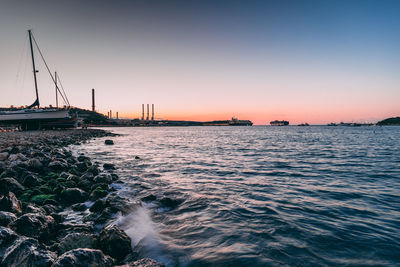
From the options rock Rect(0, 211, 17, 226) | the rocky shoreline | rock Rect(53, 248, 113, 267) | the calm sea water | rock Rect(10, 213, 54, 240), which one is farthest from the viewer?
the calm sea water

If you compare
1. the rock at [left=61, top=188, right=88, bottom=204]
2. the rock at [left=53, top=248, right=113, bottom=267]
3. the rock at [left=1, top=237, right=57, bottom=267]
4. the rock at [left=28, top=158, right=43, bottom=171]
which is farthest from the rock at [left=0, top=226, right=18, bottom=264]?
the rock at [left=28, top=158, right=43, bottom=171]

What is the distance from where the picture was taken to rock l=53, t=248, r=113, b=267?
2803 millimetres

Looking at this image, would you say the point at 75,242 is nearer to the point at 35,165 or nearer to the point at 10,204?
the point at 10,204

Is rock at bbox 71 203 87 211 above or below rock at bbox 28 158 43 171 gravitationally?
below

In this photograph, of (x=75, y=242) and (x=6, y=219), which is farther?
(x=6, y=219)

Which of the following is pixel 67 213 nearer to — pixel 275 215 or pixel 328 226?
pixel 275 215

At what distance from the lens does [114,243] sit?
3920mm

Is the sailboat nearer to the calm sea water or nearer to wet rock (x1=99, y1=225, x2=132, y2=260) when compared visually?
the calm sea water

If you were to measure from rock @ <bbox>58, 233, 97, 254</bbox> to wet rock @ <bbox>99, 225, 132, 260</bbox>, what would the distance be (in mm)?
165

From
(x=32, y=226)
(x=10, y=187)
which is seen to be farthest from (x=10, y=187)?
(x=32, y=226)

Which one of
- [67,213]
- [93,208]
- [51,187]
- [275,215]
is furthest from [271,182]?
[51,187]

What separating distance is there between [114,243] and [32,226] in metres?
1.56

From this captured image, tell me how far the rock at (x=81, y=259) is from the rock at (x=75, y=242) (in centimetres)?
73

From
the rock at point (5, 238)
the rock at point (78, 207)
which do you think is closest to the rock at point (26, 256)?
the rock at point (5, 238)
